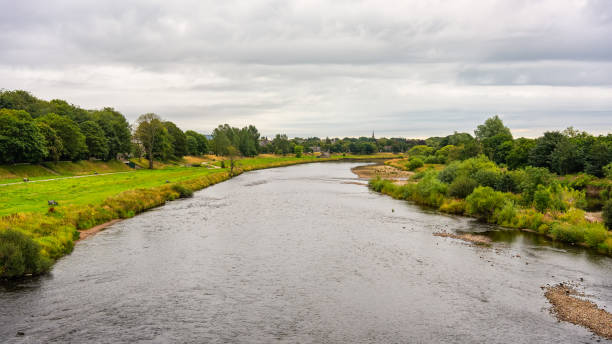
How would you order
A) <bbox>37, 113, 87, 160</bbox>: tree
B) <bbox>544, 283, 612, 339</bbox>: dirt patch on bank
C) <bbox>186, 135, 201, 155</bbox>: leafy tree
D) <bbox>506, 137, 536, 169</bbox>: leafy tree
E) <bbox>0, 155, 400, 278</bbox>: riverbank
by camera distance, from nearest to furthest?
<bbox>544, 283, 612, 339</bbox>: dirt patch on bank → <bbox>0, 155, 400, 278</bbox>: riverbank → <bbox>37, 113, 87, 160</bbox>: tree → <bbox>506, 137, 536, 169</bbox>: leafy tree → <bbox>186, 135, 201, 155</bbox>: leafy tree

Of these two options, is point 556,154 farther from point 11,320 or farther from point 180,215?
point 11,320

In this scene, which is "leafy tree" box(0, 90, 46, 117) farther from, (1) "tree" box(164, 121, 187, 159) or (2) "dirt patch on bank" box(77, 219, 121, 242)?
(2) "dirt patch on bank" box(77, 219, 121, 242)

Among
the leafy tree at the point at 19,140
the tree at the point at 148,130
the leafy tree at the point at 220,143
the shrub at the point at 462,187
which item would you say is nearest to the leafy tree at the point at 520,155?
the shrub at the point at 462,187

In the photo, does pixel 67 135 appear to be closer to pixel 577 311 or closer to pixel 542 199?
pixel 542 199

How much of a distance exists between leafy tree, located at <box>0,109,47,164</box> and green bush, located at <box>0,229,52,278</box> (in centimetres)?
5265

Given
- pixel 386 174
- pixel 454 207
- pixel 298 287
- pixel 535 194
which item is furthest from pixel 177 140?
pixel 298 287

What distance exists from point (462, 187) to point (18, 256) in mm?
46739

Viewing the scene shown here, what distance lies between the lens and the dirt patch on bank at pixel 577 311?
18.2m

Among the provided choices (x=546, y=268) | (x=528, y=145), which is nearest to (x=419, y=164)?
(x=528, y=145)

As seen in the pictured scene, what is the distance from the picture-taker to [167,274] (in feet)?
82.4

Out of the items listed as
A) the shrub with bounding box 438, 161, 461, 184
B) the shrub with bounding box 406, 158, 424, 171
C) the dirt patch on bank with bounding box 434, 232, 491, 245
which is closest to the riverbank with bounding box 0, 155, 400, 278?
the dirt patch on bank with bounding box 434, 232, 491, 245

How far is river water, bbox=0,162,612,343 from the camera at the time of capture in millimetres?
17719

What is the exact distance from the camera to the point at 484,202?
1727 inches

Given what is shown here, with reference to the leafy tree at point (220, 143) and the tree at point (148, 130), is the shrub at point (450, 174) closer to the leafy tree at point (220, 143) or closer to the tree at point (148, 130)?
the tree at point (148, 130)
